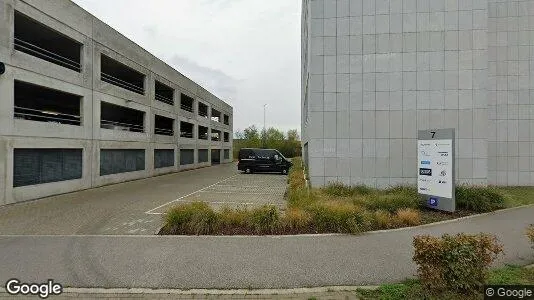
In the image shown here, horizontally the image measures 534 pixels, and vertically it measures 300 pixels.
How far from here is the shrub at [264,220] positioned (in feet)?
23.1

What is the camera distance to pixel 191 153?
31062 mm

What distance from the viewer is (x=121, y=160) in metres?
18.5

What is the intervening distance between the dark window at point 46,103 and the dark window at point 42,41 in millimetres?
1739

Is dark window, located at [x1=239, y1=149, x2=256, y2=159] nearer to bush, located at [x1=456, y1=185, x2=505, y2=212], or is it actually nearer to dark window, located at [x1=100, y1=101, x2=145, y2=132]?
dark window, located at [x1=100, y1=101, x2=145, y2=132]

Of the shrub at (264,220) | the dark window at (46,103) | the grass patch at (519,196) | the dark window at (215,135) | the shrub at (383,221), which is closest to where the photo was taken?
the shrub at (264,220)

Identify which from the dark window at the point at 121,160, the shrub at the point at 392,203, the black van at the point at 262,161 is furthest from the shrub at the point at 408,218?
the black van at the point at 262,161

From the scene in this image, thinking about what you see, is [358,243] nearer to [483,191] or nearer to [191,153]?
[483,191]

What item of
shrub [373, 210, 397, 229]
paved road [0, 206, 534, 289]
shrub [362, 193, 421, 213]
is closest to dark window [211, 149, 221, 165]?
shrub [362, 193, 421, 213]

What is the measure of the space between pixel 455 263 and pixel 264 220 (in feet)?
13.7

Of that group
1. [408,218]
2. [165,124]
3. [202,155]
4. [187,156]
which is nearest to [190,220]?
[408,218]

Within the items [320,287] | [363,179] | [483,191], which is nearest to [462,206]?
[483,191]

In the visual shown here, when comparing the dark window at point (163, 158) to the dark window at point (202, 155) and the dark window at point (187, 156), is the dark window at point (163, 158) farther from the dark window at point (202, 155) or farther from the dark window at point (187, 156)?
the dark window at point (202, 155)

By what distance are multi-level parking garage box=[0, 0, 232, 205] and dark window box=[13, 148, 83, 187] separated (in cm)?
4

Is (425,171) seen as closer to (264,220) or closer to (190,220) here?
(264,220)
